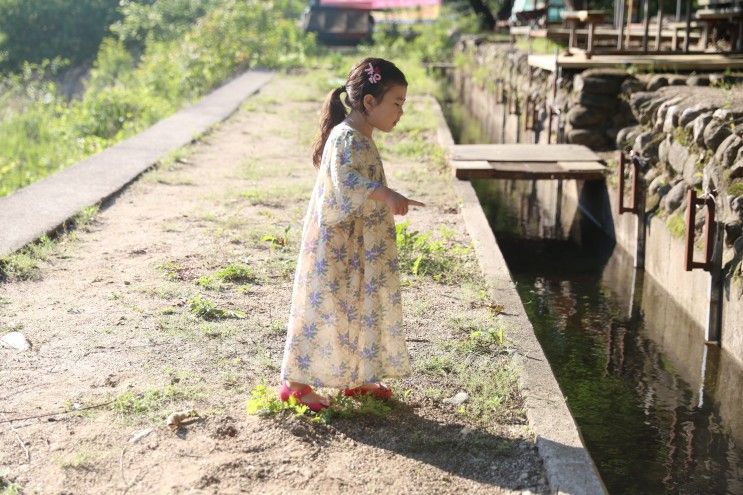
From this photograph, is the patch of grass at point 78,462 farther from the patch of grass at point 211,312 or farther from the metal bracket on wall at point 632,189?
the metal bracket on wall at point 632,189

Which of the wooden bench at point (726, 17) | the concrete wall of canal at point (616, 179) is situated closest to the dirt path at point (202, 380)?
the concrete wall of canal at point (616, 179)

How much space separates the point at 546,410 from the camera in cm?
433

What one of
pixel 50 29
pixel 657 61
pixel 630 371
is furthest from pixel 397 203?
pixel 50 29

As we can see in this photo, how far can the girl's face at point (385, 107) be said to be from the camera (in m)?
4.14

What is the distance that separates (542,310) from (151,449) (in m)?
4.21

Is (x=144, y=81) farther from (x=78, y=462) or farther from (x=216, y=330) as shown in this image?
(x=78, y=462)

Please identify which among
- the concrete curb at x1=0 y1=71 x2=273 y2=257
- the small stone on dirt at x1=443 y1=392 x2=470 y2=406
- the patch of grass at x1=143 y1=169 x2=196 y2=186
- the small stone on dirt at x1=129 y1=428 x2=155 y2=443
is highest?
the concrete curb at x1=0 y1=71 x2=273 y2=257

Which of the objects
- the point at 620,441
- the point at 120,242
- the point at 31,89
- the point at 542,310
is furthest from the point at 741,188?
the point at 31,89

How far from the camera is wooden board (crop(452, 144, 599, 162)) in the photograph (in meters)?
10.2

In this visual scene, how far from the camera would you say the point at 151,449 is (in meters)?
3.88

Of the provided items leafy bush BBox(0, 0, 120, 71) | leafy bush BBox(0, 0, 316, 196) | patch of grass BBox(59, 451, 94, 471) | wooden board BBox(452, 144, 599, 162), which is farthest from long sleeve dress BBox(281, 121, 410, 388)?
leafy bush BBox(0, 0, 120, 71)

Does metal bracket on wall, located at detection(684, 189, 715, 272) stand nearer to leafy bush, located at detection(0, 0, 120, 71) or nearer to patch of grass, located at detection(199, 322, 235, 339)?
patch of grass, located at detection(199, 322, 235, 339)

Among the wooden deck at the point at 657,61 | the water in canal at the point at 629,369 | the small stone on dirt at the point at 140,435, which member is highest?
the wooden deck at the point at 657,61

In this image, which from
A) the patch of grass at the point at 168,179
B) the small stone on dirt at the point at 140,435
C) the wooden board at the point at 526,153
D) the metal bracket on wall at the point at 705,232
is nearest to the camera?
the small stone on dirt at the point at 140,435
